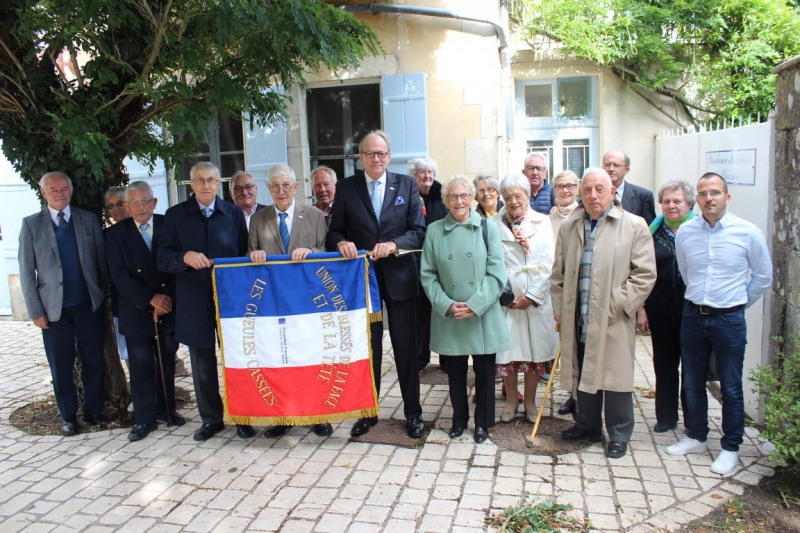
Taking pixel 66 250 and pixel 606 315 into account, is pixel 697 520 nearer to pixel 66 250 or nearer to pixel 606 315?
pixel 606 315

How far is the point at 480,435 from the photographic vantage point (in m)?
4.51

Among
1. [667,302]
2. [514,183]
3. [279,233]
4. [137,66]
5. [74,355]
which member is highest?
[137,66]

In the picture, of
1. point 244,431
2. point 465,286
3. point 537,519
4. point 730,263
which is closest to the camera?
point 537,519

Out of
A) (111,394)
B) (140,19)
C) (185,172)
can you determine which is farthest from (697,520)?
(185,172)

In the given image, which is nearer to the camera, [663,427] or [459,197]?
[459,197]

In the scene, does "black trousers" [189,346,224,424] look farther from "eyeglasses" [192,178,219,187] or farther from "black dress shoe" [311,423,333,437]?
"eyeglasses" [192,178,219,187]

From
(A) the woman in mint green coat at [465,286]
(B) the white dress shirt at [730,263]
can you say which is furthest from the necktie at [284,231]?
(B) the white dress shirt at [730,263]

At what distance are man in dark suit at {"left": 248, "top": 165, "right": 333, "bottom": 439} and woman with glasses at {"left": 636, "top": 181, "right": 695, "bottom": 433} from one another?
234cm

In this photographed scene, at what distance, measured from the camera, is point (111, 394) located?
5.39 meters

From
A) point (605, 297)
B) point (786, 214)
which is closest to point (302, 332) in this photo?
point (605, 297)

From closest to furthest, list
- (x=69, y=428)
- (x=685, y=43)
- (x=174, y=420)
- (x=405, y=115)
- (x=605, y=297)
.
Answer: (x=605, y=297) < (x=69, y=428) < (x=174, y=420) < (x=405, y=115) < (x=685, y=43)

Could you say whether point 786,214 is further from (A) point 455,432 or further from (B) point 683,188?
(A) point 455,432

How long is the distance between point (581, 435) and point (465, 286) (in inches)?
51.3

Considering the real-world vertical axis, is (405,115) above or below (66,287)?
above
